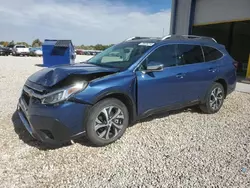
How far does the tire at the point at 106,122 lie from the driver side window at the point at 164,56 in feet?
2.71

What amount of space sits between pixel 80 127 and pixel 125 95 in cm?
84

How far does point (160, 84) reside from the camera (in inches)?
147

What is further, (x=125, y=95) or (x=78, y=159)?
(x=125, y=95)

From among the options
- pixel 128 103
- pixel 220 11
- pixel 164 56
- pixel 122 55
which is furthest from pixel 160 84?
pixel 220 11

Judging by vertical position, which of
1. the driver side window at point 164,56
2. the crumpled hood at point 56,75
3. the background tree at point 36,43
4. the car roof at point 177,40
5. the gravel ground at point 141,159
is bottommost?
the gravel ground at point 141,159

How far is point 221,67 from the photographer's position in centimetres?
491

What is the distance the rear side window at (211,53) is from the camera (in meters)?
4.74

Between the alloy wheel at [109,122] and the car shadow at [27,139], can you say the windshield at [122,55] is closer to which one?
the alloy wheel at [109,122]

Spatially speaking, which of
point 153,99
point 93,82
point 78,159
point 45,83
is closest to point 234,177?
point 153,99

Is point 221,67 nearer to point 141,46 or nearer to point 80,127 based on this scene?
point 141,46

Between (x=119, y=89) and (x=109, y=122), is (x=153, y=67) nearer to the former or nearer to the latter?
(x=119, y=89)

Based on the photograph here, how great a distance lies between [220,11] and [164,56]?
9171 mm

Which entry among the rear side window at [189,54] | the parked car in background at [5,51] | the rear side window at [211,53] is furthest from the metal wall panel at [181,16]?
the parked car in background at [5,51]

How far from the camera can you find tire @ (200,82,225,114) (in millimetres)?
4750
